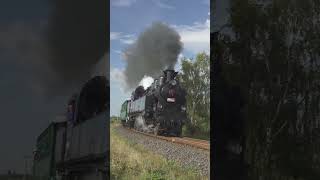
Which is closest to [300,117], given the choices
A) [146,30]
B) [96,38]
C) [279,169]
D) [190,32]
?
[279,169]

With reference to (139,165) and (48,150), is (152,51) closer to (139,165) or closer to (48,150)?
(139,165)

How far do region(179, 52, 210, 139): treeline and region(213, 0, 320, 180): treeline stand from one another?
0.23m

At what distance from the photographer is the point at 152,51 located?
6480mm

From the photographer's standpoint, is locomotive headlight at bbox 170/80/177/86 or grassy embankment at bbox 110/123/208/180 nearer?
grassy embankment at bbox 110/123/208/180

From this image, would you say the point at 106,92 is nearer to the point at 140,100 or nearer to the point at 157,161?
the point at 140,100

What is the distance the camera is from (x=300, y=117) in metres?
6.53

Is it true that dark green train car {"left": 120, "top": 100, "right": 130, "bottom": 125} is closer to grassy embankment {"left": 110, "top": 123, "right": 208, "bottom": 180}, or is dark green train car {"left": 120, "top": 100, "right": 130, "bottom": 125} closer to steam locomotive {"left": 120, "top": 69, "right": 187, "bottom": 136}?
steam locomotive {"left": 120, "top": 69, "right": 187, "bottom": 136}

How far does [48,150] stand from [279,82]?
2537mm

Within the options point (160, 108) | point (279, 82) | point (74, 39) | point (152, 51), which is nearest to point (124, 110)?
point (160, 108)

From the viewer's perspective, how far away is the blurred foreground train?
5.75 meters

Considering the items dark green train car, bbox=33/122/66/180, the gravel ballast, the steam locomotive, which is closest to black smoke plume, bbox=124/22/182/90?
the steam locomotive

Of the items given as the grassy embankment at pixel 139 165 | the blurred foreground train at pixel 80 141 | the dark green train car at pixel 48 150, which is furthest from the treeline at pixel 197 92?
the dark green train car at pixel 48 150

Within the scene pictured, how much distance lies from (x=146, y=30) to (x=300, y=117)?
1.87 metres

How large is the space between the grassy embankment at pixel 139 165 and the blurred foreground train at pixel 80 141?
0.51 ft
